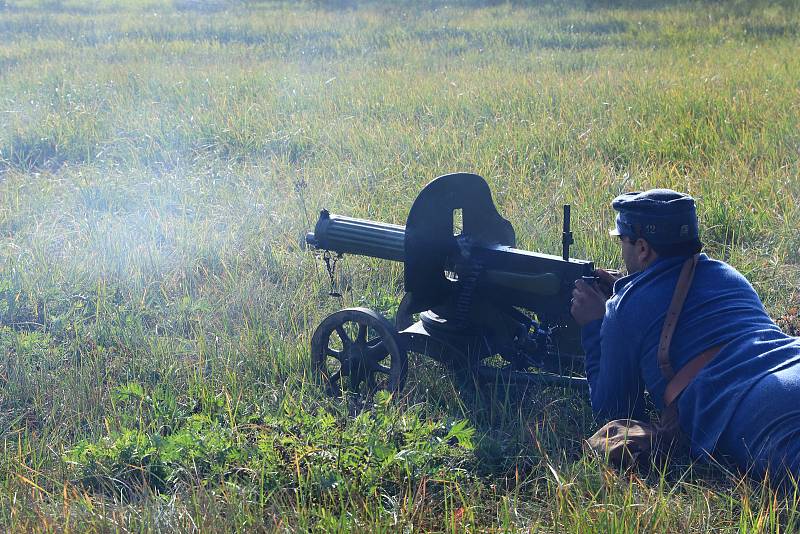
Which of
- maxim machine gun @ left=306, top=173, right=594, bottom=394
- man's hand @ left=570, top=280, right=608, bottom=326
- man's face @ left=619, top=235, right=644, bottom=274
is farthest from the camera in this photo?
maxim machine gun @ left=306, top=173, right=594, bottom=394

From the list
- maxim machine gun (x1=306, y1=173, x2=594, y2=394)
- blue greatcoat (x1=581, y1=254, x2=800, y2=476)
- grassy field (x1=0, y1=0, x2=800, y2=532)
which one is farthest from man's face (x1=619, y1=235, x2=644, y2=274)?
grassy field (x1=0, y1=0, x2=800, y2=532)

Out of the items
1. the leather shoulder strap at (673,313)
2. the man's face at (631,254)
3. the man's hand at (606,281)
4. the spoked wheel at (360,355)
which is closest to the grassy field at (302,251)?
the spoked wheel at (360,355)

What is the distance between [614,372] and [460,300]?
831 mm

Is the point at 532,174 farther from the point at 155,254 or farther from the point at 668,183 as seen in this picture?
the point at 155,254

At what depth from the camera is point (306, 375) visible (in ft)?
14.1

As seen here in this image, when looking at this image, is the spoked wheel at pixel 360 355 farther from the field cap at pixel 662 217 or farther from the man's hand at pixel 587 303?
the field cap at pixel 662 217

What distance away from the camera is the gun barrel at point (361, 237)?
402 centimetres

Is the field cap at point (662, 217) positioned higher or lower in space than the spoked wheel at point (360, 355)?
higher

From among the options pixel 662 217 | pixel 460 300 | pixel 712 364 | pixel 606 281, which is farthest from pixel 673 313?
pixel 460 300

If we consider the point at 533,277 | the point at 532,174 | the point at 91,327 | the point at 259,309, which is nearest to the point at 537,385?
the point at 533,277

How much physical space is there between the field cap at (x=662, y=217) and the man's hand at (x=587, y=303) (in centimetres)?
35

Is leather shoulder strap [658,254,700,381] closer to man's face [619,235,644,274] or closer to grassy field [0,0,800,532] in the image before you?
man's face [619,235,644,274]

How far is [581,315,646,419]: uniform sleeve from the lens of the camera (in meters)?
3.29

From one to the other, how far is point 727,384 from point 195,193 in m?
4.91
